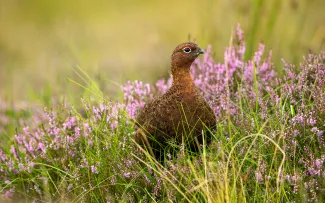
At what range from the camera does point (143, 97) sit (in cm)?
454

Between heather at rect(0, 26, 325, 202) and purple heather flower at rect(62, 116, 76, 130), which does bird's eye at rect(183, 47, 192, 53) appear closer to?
heather at rect(0, 26, 325, 202)

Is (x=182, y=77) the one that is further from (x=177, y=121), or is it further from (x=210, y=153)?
(x=210, y=153)

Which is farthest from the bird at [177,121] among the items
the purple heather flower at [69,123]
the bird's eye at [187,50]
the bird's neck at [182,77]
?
the purple heather flower at [69,123]

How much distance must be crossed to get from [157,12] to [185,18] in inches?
21.4

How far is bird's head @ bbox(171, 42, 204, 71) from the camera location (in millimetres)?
3955

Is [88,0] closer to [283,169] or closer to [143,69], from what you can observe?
[143,69]

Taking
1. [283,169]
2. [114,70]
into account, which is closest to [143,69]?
[114,70]

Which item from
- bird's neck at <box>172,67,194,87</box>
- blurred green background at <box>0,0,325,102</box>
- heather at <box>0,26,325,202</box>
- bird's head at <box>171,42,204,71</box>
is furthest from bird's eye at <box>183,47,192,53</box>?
blurred green background at <box>0,0,325,102</box>

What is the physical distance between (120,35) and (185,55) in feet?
16.7

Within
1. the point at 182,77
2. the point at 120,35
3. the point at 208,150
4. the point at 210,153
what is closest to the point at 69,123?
the point at 182,77

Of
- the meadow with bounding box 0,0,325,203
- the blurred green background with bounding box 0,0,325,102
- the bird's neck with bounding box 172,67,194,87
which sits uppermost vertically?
the blurred green background with bounding box 0,0,325,102

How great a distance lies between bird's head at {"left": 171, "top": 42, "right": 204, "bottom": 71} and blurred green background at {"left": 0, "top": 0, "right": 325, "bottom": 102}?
1.20 metres

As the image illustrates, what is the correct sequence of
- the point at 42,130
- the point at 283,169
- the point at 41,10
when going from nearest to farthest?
the point at 283,169 → the point at 42,130 → the point at 41,10

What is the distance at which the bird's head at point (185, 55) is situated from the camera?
396 centimetres
